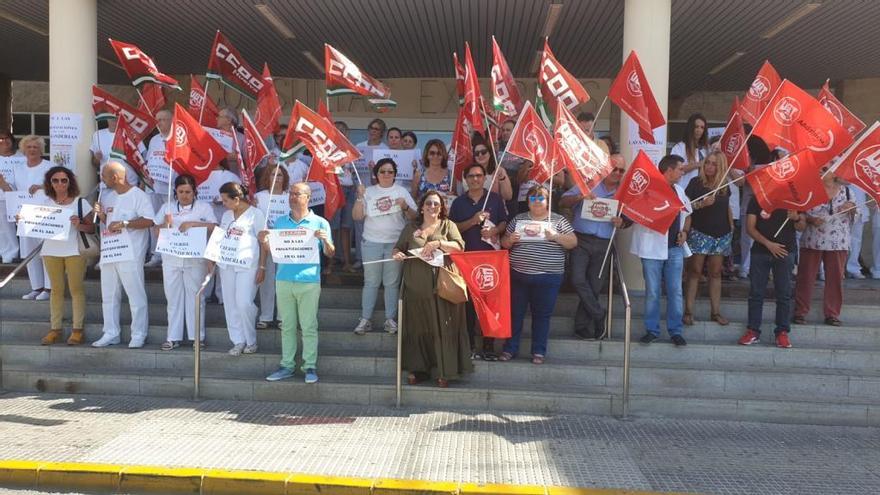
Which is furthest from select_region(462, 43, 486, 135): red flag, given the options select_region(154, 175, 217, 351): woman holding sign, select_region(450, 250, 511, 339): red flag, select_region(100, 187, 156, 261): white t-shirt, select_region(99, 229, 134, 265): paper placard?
select_region(99, 229, 134, 265): paper placard

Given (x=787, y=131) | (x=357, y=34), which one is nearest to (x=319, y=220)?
(x=787, y=131)

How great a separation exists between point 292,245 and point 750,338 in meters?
4.92

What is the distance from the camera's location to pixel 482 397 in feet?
21.8

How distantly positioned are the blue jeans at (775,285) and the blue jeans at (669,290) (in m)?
0.79

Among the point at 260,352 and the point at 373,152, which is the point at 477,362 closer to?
the point at 260,352

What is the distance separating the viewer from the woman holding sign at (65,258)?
757cm

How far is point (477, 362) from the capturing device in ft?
23.2

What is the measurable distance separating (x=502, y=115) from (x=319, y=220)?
111 inches

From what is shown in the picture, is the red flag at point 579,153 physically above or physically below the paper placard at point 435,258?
above

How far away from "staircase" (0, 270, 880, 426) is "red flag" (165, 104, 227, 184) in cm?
181

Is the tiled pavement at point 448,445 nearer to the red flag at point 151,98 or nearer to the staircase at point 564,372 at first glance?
the staircase at point 564,372

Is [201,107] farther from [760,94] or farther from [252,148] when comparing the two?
[760,94]

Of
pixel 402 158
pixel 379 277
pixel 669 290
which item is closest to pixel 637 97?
pixel 669 290

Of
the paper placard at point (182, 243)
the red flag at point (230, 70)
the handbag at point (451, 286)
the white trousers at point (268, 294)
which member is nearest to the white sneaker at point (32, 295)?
the paper placard at point (182, 243)
